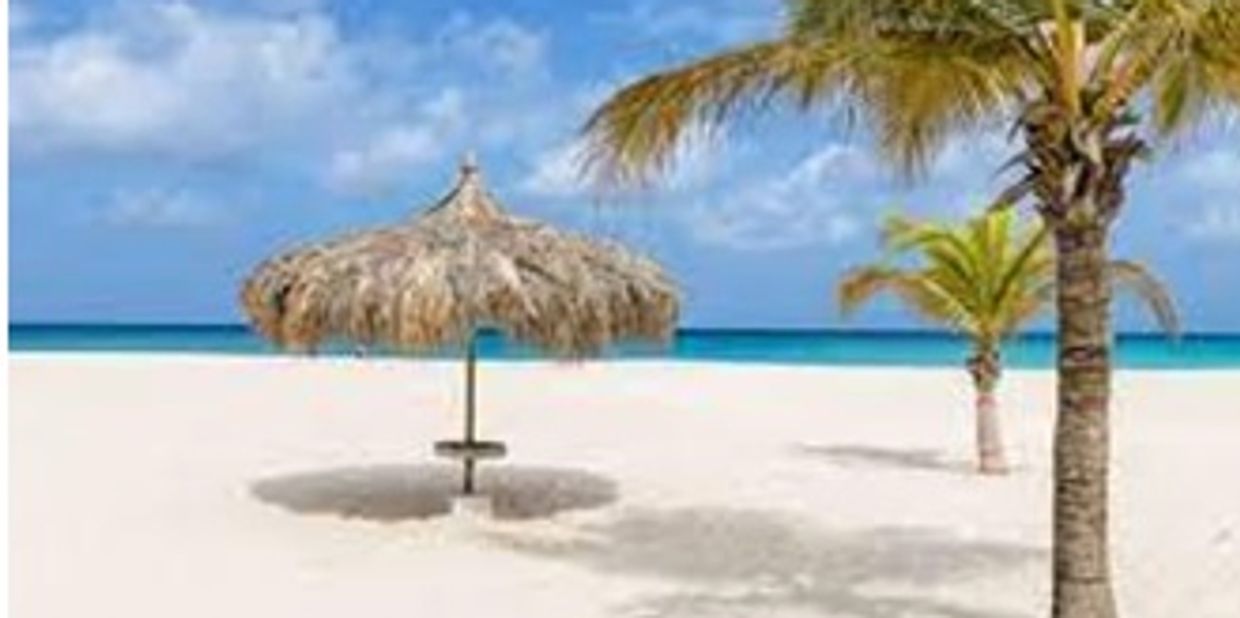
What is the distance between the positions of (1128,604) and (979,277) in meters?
5.17

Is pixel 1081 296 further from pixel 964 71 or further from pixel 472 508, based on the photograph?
pixel 472 508

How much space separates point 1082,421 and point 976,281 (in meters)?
6.88

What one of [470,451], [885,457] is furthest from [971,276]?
[470,451]

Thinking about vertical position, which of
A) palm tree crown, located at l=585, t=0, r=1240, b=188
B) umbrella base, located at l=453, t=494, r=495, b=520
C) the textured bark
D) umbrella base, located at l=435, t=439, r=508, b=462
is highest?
palm tree crown, located at l=585, t=0, r=1240, b=188

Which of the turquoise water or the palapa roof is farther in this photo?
the turquoise water

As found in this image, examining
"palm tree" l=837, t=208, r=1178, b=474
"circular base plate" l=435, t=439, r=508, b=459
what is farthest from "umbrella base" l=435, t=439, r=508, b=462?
"palm tree" l=837, t=208, r=1178, b=474

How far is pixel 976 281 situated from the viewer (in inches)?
544

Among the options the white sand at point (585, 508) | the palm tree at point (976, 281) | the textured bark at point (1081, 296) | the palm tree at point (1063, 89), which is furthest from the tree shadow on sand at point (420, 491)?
the textured bark at point (1081, 296)

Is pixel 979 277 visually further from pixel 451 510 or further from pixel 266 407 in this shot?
pixel 266 407

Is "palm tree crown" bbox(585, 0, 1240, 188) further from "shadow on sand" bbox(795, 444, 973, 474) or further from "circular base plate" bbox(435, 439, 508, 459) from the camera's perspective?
"shadow on sand" bbox(795, 444, 973, 474)

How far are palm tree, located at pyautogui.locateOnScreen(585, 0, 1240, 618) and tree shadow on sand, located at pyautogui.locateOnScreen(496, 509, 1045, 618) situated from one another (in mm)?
1539

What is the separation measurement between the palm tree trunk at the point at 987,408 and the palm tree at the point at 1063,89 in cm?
629

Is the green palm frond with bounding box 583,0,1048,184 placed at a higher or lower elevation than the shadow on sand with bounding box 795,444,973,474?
higher

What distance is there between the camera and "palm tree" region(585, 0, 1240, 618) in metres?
6.93
